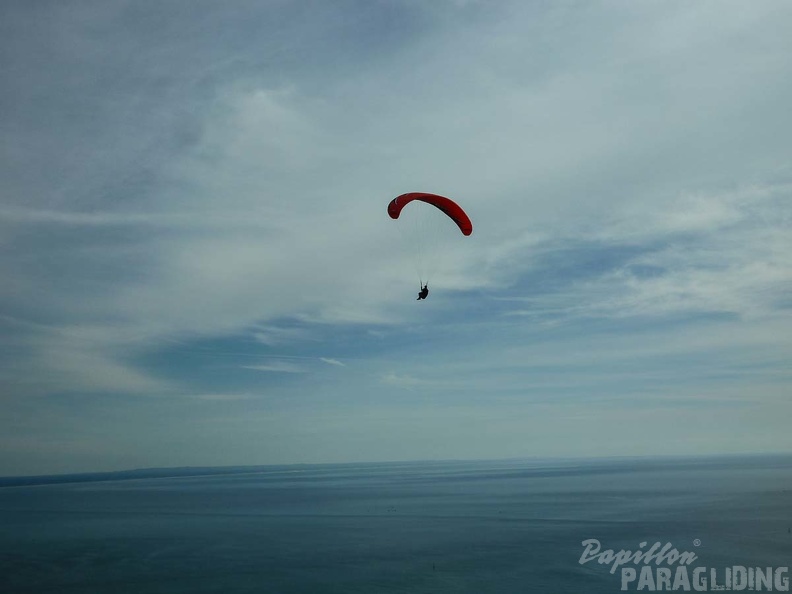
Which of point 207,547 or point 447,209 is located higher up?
point 447,209

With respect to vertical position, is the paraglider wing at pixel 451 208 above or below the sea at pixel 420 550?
above

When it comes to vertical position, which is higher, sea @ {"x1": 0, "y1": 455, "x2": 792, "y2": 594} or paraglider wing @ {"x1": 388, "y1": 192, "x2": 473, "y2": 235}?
paraglider wing @ {"x1": 388, "y1": 192, "x2": 473, "y2": 235}

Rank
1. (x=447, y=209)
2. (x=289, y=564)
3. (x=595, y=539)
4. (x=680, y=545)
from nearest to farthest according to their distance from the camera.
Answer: (x=447, y=209) < (x=289, y=564) < (x=680, y=545) < (x=595, y=539)

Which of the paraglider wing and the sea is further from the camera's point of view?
the sea

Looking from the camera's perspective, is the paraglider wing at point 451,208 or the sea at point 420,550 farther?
the sea at point 420,550

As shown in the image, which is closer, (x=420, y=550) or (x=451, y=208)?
(x=451, y=208)

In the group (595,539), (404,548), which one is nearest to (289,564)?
(404,548)

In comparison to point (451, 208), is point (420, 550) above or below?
below

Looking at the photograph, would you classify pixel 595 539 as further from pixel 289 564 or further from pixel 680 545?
pixel 289 564

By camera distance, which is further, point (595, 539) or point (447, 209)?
point (595, 539)

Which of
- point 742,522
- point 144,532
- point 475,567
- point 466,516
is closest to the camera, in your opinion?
point 475,567
